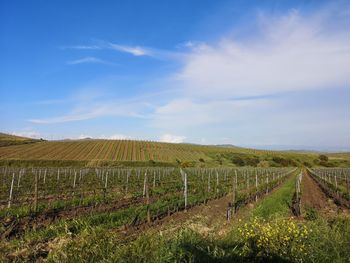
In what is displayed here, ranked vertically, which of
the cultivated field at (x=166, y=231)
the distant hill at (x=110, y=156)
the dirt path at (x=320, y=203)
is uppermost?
the distant hill at (x=110, y=156)

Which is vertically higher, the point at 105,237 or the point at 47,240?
the point at 105,237

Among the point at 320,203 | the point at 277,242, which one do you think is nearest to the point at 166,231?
the point at 277,242

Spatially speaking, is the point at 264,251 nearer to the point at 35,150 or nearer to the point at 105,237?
the point at 105,237

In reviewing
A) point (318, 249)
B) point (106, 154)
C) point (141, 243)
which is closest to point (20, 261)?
point (141, 243)

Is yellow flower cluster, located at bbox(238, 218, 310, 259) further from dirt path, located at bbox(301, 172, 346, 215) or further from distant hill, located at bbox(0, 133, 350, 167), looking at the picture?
distant hill, located at bbox(0, 133, 350, 167)

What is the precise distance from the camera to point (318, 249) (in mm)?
6941

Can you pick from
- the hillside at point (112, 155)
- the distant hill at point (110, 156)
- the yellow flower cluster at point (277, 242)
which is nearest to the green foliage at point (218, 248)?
the yellow flower cluster at point (277, 242)

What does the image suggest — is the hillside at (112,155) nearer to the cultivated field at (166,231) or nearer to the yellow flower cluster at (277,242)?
the cultivated field at (166,231)

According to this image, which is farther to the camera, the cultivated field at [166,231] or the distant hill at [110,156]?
the distant hill at [110,156]

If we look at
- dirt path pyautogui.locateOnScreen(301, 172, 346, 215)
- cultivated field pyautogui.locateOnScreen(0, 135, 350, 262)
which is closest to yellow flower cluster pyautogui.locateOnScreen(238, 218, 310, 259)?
cultivated field pyautogui.locateOnScreen(0, 135, 350, 262)

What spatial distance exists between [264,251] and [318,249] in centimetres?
115

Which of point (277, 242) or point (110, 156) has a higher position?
point (110, 156)

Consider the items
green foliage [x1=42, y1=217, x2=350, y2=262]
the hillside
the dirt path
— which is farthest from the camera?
the hillside

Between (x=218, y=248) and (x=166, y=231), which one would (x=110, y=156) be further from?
(x=218, y=248)
